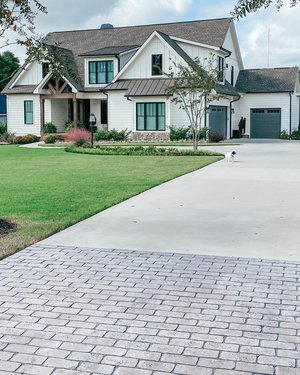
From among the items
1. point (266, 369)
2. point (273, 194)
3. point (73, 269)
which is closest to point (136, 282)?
point (73, 269)

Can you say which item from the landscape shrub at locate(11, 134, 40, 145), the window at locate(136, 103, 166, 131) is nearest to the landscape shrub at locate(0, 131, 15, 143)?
the landscape shrub at locate(11, 134, 40, 145)

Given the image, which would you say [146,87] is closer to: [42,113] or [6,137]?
[42,113]

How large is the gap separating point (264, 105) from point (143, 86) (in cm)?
1000

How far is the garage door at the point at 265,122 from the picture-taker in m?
Result: 40.7

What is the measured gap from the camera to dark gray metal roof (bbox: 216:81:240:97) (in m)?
34.9

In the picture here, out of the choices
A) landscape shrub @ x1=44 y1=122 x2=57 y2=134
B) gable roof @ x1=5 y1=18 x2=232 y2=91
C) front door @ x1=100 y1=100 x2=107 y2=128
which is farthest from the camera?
front door @ x1=100 y1=100 x2=107 y2=128

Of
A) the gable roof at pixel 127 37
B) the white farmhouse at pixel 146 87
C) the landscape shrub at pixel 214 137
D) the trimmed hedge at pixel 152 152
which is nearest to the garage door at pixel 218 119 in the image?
the white farmhouse at pixel 146 87

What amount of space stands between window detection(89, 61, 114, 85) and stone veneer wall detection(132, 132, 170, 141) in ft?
17.8

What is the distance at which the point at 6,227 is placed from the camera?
885 cm

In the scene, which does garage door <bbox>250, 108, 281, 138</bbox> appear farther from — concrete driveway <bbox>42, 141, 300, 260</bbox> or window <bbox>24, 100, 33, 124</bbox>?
concrete driveway <bbox>42, 141, 300, 260</bbox>

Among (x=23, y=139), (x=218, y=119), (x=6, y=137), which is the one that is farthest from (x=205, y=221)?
A: (x=6, y=137)

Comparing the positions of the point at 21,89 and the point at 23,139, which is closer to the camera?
the point at 23,139

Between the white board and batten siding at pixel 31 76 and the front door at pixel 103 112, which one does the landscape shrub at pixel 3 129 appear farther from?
the front door at pixel 103 112

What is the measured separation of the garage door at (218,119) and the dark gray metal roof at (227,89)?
1246 mm
